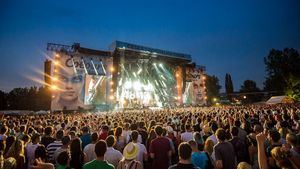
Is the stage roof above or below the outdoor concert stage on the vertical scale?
above

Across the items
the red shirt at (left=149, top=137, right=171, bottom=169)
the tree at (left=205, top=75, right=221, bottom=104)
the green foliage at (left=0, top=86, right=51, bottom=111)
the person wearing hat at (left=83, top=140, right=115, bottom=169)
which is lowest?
the red shirt at (left=149, top=137, right=171, bottom=169)

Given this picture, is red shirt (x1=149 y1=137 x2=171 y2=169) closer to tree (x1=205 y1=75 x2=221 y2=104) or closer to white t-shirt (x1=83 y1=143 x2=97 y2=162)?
white t-shirt (x1=83 y1=143 x2=97 y2=162)

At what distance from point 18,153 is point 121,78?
3179 cm

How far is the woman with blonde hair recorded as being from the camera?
4.50 meters

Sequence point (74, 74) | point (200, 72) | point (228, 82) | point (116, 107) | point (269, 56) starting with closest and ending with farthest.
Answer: point (74, 74) < point (116, 107) < point (200, 72) < point (269, 56) < point (228, 82)

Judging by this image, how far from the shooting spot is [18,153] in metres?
4.57

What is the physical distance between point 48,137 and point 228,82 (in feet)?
299

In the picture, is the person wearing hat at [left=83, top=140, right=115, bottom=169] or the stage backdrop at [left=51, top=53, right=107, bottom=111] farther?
the stage backdrop at [left=51, top=53, right=107, bottom=111]

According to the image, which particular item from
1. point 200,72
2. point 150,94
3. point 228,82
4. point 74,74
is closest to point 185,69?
point 200,72

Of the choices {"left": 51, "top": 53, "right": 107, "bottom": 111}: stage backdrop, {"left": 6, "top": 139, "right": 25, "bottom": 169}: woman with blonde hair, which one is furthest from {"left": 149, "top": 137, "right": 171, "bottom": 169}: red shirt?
{"left": 51, "top": 53, "right": 107, "bottom": 111}: stage backdrop

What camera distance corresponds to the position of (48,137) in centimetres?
607

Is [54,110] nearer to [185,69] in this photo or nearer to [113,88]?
[113,88]

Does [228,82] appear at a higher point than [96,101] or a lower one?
higher

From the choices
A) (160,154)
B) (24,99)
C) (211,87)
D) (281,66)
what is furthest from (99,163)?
(211,87)
